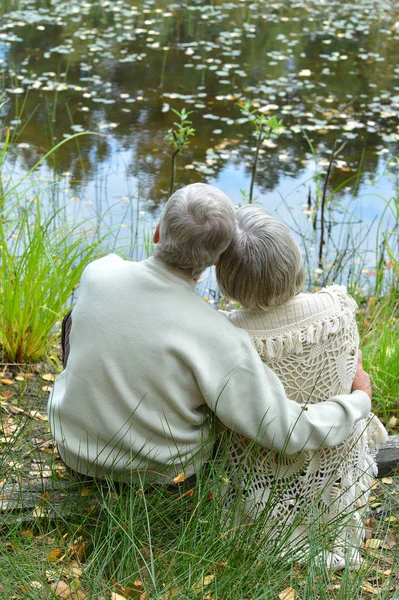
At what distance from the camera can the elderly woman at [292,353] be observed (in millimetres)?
2164

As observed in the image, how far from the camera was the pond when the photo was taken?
19.7 feet

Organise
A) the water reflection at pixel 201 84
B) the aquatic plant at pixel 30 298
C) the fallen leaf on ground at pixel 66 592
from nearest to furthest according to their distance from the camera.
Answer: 1. the fallen leaf on ground at pixel 66 592
2. the aquatic plant at pixel 30 298
3. the water reflection at pixel 201 84

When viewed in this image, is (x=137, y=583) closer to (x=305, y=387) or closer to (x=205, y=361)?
(x=205, y=361)

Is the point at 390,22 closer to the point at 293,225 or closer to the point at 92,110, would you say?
the point at 92,110

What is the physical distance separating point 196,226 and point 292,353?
0.54 m

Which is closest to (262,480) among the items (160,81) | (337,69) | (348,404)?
(348,404)

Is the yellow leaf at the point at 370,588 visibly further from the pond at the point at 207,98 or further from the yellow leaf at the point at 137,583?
the pond at the point at 207,98

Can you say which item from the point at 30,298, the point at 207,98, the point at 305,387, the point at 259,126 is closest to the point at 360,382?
the point at 305,387

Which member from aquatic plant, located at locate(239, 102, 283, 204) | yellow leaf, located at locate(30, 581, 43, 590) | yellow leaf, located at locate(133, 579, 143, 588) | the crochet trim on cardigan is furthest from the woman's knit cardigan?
aquatic plant, located at locate(239, 102, 283, 204)

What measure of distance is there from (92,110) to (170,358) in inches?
221

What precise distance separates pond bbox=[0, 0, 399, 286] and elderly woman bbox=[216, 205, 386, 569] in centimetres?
224

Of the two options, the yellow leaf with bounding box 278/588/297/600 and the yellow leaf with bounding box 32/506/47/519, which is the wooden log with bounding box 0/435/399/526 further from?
the yellow leaf with bounding box 278/588/297/600

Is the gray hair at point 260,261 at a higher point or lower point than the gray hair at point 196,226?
lower

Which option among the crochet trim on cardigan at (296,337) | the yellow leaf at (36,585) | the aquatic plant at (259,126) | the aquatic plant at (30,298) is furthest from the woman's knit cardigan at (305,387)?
the aquatic plant at (259,126)
